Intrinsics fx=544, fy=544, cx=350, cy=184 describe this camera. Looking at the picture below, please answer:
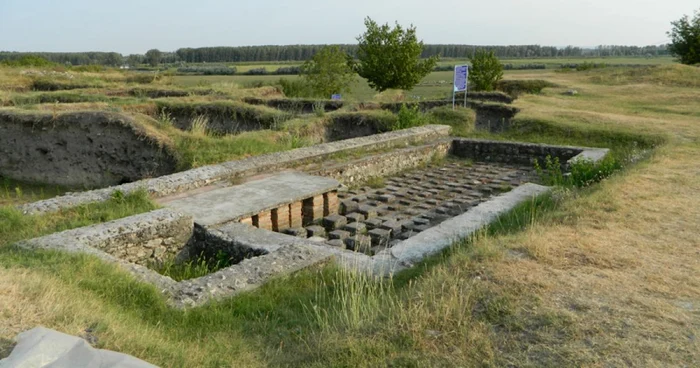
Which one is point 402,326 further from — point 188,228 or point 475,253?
point 188,228

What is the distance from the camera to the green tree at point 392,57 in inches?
942

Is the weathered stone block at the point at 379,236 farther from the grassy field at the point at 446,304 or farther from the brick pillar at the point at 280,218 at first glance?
the grassy field at the point at 446,304

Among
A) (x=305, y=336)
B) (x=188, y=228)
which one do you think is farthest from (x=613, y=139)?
(x=305, y=336)

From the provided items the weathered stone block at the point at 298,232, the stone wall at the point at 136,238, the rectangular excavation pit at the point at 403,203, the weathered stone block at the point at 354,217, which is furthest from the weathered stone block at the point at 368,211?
the stone wall at the point at 136,238

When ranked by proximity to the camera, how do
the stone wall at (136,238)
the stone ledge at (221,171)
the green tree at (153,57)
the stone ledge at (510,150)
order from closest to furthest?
the stone wall at (136,238)
the stone ledge at (221,171)
the stone ledge at (510,150)
the green tree at (153,57)

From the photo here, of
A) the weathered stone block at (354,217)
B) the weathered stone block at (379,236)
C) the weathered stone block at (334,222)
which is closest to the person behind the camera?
the weathered stone block at (379,236)

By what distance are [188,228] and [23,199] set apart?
643cm

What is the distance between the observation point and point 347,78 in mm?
27109

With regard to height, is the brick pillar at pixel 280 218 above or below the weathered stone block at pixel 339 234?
above

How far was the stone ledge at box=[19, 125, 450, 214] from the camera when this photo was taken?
235 inches

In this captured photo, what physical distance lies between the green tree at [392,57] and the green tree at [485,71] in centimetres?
211

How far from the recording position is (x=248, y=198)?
6.68 m

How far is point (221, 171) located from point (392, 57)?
17.8 metres

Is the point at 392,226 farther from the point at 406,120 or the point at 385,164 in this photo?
the point at 406,120
